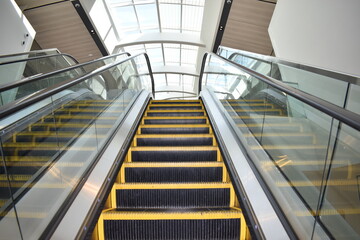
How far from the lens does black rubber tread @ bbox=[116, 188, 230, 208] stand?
275 centimetres

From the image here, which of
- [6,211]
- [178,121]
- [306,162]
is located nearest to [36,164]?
[6,211]

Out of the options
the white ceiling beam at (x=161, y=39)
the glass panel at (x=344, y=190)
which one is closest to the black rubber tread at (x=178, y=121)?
the glass panel at (x=344, y=190)

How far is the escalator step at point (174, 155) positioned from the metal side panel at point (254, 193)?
25 centimetres

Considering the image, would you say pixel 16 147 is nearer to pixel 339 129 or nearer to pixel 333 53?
pixel 339 129

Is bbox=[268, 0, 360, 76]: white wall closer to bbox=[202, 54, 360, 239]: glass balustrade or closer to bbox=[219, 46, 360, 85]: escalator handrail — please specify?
bbox=[219, 46, 360, 85]: escalator handrail

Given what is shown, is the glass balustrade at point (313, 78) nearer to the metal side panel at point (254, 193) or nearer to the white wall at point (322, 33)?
the white wall at point (322, 33)

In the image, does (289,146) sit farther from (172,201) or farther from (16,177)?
(16,177)

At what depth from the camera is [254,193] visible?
236 cm

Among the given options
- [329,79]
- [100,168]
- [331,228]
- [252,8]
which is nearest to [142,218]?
[100,168]

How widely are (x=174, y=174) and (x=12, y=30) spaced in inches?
290

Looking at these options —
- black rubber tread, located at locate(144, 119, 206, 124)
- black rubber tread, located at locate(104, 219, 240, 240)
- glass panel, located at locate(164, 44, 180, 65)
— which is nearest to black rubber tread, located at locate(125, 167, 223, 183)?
black rubber tread, located at locate(104, 219, 240, 240)

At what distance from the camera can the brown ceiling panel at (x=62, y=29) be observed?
1110 cm

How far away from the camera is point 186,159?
144 inches

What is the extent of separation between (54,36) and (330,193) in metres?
12.9
